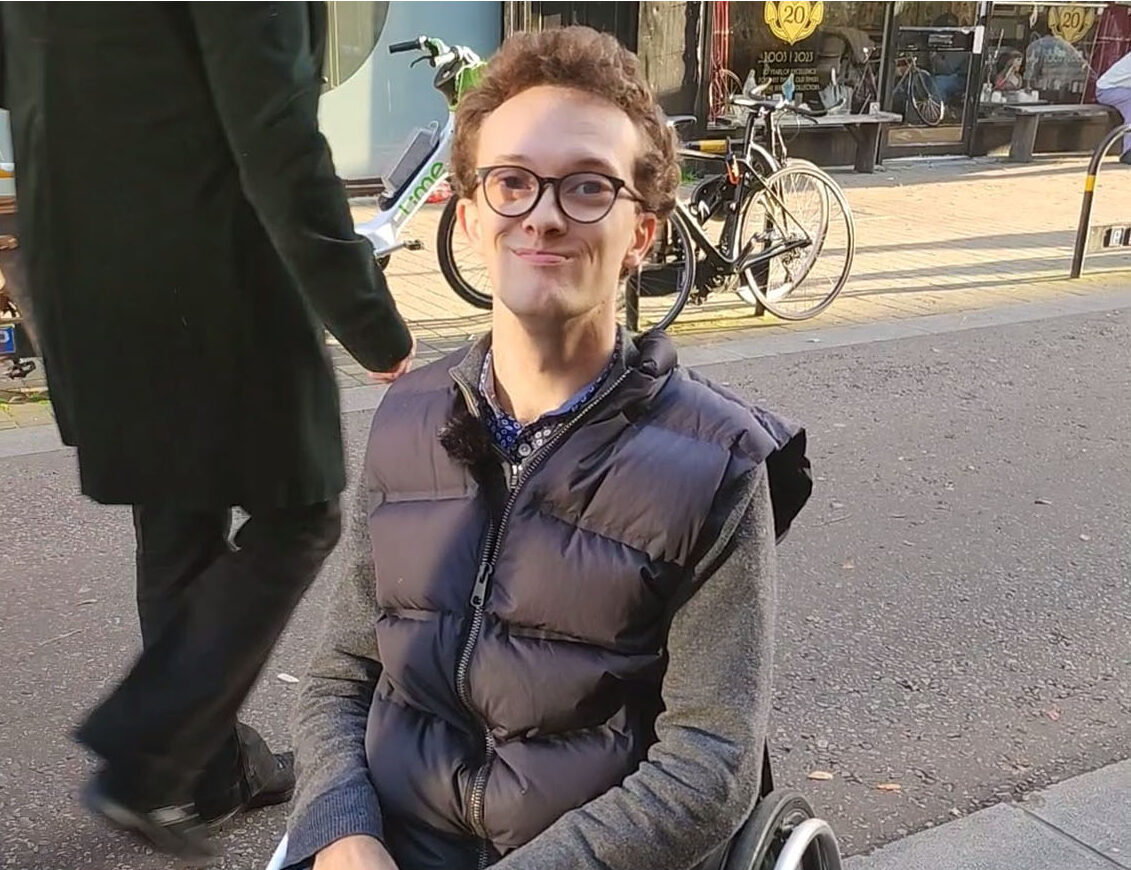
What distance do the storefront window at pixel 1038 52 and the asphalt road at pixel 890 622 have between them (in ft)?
35.1

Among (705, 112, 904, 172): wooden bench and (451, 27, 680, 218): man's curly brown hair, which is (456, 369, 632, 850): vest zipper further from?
(705, 112, 904, 172): wooden bench

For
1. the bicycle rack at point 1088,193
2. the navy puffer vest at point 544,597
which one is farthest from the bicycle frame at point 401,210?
the navy puffer vest at point 544,597

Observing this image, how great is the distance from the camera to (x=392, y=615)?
184 centimetres

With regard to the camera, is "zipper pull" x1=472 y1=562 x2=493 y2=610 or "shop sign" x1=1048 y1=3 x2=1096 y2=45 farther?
"shop sign" x1=1048 y1=3 x2=1096 y2=45

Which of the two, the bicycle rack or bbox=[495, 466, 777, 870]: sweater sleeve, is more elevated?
bbox=[495, 466, 777, 870]: sweater sleeve

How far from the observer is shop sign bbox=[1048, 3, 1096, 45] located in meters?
15.8

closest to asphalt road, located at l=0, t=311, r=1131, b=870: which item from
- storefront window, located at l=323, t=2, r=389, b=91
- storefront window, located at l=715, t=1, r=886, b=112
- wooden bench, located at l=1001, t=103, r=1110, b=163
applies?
storefront window, located at l=323, t=2, r=389, b=91

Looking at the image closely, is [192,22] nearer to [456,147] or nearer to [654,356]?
[456,147]

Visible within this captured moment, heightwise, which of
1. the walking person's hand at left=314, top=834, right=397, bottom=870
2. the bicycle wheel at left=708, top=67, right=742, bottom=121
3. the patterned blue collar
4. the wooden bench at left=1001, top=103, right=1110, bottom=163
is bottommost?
the wooden bench at left=1001, top=103, right=1110, bottom=163

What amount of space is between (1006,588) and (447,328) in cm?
387

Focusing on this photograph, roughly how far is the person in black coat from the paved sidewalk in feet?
4.71

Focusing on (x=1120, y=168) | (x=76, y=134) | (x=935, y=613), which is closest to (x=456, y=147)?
(x=76, y=134)

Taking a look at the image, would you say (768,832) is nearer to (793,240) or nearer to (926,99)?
(793,240)

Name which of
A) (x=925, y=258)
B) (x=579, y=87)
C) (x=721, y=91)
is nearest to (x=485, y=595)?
(x=579, y=87)
